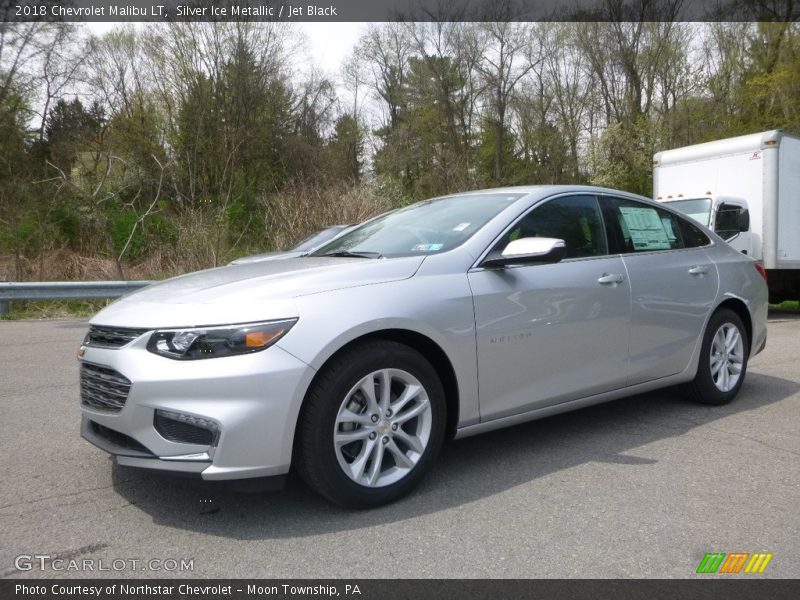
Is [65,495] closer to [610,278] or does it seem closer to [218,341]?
[218,341]

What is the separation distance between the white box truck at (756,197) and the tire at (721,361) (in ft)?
21.5

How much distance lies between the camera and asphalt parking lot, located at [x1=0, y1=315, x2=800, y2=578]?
2666 millimetres

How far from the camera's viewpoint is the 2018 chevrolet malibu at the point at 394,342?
2.85 meters

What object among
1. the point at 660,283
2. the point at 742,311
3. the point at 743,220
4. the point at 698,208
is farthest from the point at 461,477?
the point at 743,220

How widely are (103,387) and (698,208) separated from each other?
1100cm

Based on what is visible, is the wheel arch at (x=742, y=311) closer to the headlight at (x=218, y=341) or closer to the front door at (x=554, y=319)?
the front door at (x=554, y=319)

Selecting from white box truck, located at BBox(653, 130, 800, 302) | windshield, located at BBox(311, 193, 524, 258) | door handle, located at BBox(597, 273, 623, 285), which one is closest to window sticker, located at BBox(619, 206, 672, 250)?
door handle, located at BBox(597, 273, 623, 285)

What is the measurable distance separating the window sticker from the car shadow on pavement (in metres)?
1.21

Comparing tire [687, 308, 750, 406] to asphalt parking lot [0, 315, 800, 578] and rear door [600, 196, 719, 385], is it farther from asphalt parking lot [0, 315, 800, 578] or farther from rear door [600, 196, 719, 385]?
asphalt parking lot [0, 315, 800, 578]

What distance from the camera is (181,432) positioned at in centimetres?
284

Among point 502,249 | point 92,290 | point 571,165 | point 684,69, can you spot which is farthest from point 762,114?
point 502,249


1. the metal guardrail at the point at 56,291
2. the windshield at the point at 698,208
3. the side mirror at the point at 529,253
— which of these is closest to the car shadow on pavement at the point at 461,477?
the side mirror at the point at 529,253
